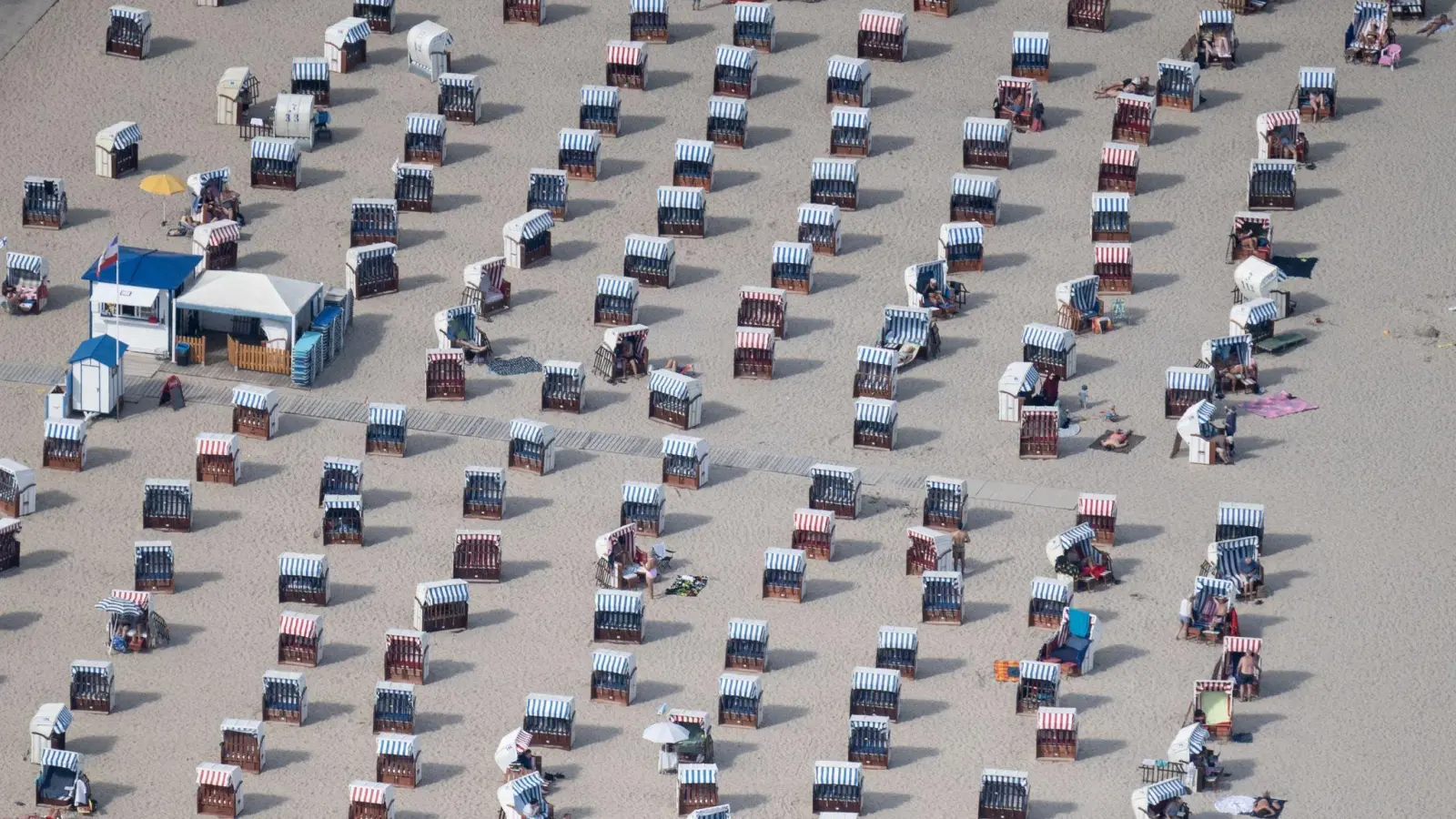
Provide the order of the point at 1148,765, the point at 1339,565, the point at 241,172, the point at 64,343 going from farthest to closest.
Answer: the point at 241,172
the point at 64,343
the point at 1339,565
the point at 1148,765

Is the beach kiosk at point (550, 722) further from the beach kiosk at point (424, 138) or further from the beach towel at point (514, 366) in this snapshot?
the beach kiosk at point (424, 138)

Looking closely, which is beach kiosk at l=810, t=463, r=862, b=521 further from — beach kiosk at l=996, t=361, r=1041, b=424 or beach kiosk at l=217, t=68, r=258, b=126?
beach kiosk at l=217, t=68, r=258, b=126

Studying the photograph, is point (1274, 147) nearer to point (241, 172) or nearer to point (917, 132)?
point (917, 132)

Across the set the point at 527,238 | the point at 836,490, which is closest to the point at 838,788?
the point at 836,490

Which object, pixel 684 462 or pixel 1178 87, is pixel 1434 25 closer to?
pixel 1178 87

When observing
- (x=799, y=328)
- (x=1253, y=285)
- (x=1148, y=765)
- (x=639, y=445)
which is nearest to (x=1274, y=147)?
(x=1253, y=285)
